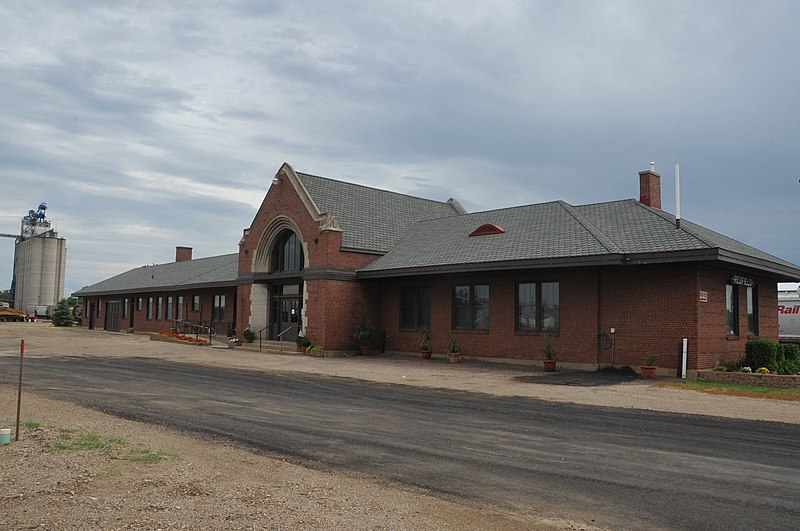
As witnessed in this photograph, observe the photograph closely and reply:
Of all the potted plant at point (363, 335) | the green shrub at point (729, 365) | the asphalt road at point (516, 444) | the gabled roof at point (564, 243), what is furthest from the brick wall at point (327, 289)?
the green shrub at point (729, 365)

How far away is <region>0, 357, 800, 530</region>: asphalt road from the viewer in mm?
6910

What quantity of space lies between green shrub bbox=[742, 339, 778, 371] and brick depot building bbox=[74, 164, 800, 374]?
3.21ft

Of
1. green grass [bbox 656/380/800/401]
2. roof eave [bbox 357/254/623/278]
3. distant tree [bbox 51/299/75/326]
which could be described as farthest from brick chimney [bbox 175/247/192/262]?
green grass [bbox 656/380/800/401]

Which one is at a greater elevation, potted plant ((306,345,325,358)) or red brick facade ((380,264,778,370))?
red brick facade ((380,264,778,370))

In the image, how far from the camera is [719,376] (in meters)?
19.9

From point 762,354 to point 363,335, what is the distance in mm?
16120

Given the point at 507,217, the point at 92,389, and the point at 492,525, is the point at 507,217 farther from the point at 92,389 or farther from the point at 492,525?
the point at 492,525

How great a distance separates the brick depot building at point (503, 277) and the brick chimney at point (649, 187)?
0.06 metres

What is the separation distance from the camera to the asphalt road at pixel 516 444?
22.7 feet

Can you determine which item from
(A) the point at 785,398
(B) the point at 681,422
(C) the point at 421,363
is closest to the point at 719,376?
(A) the point at 785,398

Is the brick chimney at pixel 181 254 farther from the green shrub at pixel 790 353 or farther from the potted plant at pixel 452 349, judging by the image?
the green shrub at pixel 790 353

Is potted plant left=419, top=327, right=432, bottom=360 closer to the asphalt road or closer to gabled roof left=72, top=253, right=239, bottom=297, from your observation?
the asphalt road

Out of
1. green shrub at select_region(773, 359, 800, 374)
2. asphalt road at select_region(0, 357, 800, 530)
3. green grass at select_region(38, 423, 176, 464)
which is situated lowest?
asphalt road at select_region(0, 357, 800, 530)

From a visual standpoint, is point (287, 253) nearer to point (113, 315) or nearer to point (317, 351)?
point (317, 351)
